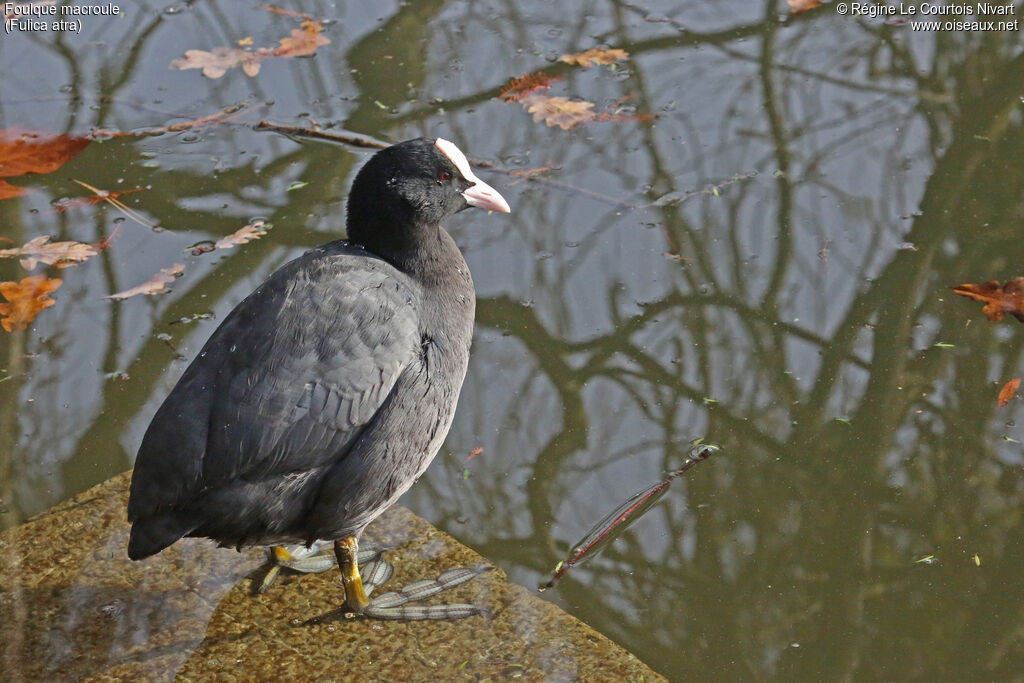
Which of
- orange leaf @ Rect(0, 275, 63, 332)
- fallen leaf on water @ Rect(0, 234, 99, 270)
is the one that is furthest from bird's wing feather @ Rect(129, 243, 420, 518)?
fallen leaf on water @ Rect(0, 234, 99, 270)

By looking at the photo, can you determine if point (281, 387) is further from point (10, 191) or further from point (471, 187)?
point (10, 191)

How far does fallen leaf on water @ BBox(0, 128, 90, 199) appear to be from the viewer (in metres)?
4.88

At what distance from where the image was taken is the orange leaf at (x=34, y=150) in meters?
4.89

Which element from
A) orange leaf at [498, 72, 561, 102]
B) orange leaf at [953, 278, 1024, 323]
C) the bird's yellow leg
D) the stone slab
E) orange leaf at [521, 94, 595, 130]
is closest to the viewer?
the stone slab

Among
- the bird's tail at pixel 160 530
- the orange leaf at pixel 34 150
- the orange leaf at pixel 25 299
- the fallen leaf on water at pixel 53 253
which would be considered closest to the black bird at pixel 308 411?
the bird's tail at pixel 160 530

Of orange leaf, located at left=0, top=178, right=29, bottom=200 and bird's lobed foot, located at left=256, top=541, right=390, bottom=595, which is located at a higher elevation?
orange leaf, located at left=0, top=178, right=29, bottom=200

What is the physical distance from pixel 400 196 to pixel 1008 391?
2.22 m

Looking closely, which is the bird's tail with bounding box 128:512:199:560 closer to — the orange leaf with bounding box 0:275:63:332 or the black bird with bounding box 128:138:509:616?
the black bird with bounding box 128:138:509:616

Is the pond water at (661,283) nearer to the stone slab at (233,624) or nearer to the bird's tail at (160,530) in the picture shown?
the stone slab at (233,624)

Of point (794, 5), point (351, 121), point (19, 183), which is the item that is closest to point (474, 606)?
point (351, 121)

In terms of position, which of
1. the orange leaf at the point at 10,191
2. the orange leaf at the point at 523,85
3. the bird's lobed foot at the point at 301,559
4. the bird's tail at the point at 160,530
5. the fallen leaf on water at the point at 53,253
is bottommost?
the bird's lobed foot at the point at 301,559

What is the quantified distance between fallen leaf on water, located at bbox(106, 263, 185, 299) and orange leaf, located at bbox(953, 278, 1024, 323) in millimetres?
3126

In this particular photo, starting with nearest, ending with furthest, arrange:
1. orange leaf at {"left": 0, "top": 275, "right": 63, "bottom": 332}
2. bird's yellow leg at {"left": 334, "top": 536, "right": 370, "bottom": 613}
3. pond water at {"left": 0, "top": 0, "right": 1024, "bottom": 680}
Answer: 1. bird's yellow leg at {"left": 334, "top": 536, "right": 370, "bottom": 613}
2. pond water at {"left": 0, "top": 0, "right": 1024, "bottom": 680}
3. orange leaf at {"left": 0, "top": 275, "right": 63, "bottom": 332}

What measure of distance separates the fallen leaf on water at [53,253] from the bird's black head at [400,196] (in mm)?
1867
